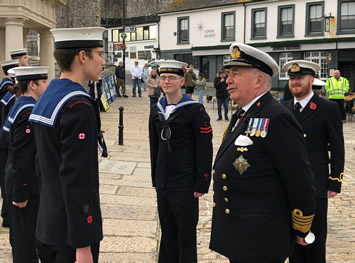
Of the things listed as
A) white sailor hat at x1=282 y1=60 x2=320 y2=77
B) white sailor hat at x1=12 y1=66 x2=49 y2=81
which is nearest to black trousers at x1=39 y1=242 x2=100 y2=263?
white sailor hat at x1=12 y1=66 x2=49 y2=81

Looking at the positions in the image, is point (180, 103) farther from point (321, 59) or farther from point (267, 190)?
point (321, 59)

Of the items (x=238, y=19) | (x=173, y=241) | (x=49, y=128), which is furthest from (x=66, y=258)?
(x=238, y=19)

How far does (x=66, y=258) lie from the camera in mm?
2648

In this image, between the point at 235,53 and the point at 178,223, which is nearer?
the point at 235,53

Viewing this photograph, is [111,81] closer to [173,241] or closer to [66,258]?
[173,241]

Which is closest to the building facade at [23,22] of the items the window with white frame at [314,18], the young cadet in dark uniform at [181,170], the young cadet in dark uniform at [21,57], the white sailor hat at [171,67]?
the young cadet in dark uniform at [21,57]

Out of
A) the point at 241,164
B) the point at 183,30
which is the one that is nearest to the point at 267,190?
the point at 241,164

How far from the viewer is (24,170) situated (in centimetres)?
398

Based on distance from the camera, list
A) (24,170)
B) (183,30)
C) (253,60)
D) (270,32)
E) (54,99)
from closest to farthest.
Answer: (54,99) → (253,60) → (24,170) → (270,32) → (183,30)

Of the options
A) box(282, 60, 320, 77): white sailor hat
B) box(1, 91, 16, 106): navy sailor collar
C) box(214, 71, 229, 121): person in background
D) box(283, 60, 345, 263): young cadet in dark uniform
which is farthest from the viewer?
box(214, 71, 229, 121): person in background

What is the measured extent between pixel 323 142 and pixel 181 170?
1408 millimetres

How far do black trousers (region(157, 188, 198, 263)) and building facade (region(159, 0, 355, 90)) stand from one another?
1190 inches

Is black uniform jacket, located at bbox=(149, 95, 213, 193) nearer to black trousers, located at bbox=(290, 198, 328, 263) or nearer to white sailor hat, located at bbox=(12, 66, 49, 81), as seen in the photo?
black trousers, located at bbox=(290, 198, 328, 263)

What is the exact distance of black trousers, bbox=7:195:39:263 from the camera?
421cm
